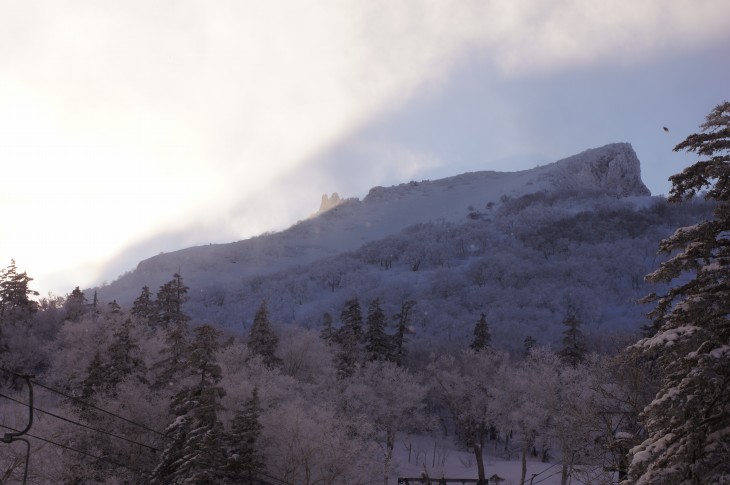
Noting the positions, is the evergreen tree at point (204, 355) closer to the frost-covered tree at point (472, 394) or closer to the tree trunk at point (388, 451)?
the tree trunk at point (388, 451)

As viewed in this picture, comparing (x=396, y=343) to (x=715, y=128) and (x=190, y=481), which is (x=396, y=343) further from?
(x=715, y=128)

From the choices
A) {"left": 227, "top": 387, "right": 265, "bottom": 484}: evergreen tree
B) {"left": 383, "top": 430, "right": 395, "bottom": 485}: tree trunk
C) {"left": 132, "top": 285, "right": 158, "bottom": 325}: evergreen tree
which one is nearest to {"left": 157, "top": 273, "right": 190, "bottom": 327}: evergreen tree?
{"left": 132, "top": 285, "right": 158, "bottom": 325}: evergreen tree

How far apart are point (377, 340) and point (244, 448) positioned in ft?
145

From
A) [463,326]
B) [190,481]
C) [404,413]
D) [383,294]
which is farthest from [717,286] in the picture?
[383,294]

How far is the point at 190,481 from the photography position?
A: 31.5 meters

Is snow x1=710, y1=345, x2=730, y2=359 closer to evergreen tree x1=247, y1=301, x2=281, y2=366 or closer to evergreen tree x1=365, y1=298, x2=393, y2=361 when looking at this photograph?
evergreen tree x1=247, y1=301, x2=281, y2=366

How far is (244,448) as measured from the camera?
36.0 m

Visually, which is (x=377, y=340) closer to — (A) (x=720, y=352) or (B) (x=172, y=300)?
(B) (x=172, y=300)

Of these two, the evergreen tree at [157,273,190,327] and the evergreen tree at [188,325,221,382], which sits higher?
the evergreen tree at [157,273,190,327]

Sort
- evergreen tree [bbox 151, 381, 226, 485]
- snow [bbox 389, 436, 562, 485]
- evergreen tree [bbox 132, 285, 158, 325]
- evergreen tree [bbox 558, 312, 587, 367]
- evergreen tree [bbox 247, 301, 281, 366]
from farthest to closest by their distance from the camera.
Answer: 1. evergreen tree [bbox 132, 285, 158, 325]
2. evergreen tree [bbox 558, 312, 587, 367]
3. evergreen tree [bbox 247, 301, 281, 366]
4. snow [bbox 389, 436, 562, 485]
5. evergreen tree [bbox 151, 381, 226, 485]

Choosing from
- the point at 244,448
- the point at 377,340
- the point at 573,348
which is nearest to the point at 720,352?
the point at 244,448

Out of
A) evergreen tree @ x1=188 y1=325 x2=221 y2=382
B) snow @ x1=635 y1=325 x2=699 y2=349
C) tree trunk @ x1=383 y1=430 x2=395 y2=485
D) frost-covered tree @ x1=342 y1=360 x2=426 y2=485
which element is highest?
snow @ x1=635 y1=325 x2=699 y2=349

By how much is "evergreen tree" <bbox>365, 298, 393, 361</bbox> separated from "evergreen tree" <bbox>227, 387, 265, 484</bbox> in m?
41.6

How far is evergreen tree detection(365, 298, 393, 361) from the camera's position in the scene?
7831 cm
